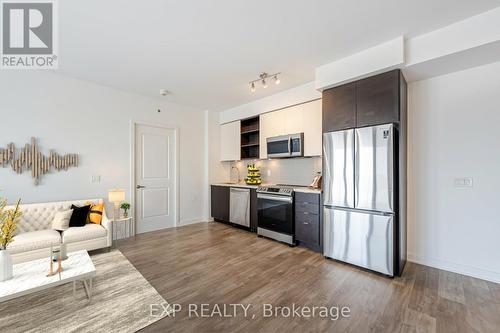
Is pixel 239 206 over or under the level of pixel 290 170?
under

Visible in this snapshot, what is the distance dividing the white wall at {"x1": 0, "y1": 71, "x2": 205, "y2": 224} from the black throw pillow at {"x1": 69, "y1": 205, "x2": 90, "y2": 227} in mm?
436

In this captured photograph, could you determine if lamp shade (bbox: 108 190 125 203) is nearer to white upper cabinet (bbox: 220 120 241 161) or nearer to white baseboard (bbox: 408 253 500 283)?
white upper cabinet (bbox: 220 120 241 161)

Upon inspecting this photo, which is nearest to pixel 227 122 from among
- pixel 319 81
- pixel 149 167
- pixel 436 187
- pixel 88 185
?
pixel 149 167

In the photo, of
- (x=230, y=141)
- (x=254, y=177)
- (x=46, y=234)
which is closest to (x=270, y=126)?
(x=254, y=177)

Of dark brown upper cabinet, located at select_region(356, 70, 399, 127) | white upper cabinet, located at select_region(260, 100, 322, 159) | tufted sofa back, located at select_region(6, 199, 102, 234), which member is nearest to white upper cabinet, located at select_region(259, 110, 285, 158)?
white upper cabinet, located at select_region(260, 100, 322, 159)

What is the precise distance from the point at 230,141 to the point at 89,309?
395 cm

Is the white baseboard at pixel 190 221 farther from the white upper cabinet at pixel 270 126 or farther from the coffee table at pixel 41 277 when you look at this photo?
the coffee table at pixel 41 277

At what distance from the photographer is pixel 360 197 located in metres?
2.70

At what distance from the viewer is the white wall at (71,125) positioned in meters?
3.07

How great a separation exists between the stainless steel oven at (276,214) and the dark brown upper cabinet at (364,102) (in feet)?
4.35

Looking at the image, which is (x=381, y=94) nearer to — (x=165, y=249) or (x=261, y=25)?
(x=261, y=25)

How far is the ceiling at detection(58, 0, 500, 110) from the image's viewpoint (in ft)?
6.48

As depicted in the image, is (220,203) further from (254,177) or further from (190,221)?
(254,177)

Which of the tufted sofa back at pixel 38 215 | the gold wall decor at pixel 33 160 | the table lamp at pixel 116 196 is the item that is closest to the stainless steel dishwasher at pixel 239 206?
the table lamp at pixel 116 196
